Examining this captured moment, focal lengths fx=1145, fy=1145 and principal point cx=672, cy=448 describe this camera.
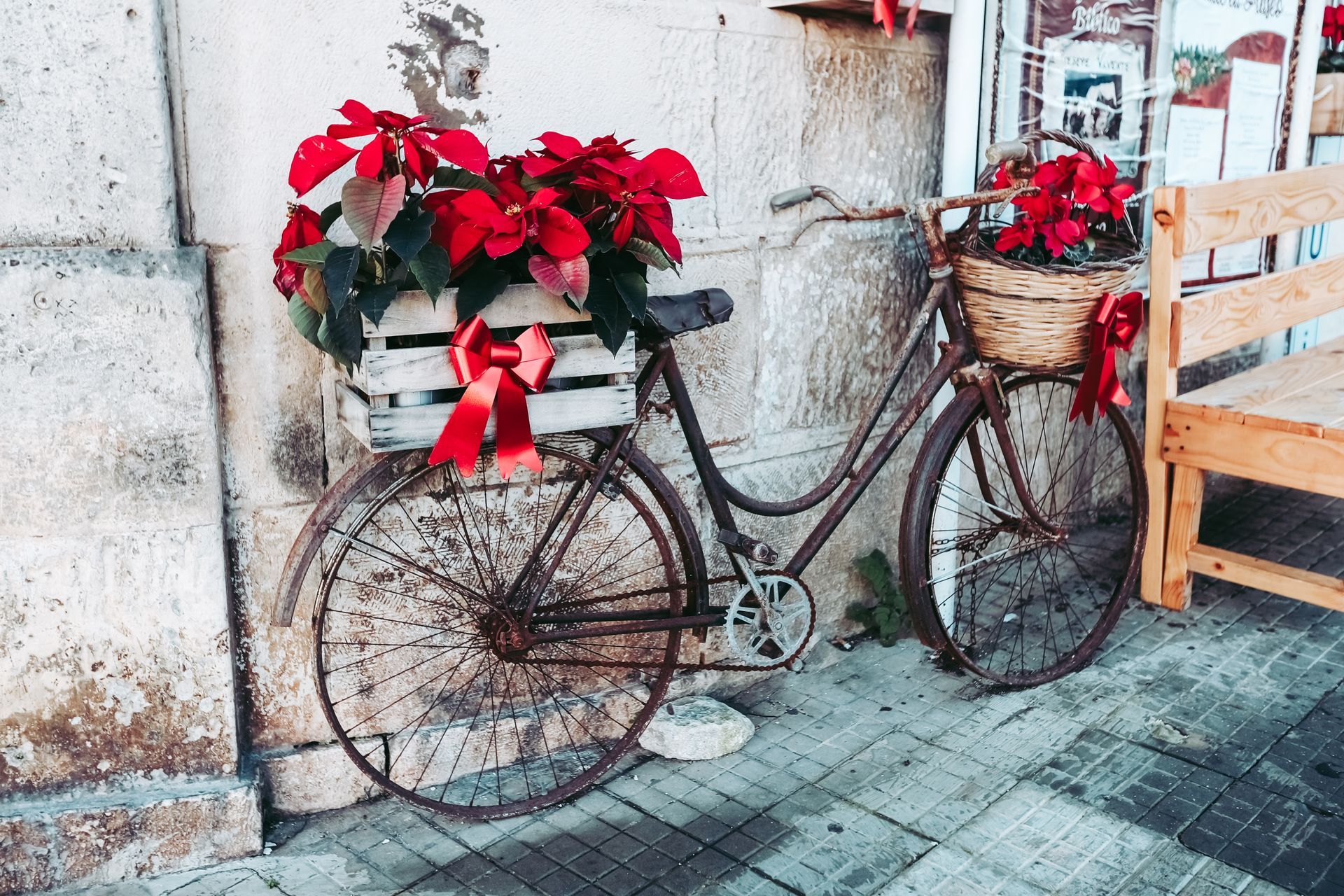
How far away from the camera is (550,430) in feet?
8.32

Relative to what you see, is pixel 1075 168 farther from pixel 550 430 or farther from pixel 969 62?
pixel 550 430

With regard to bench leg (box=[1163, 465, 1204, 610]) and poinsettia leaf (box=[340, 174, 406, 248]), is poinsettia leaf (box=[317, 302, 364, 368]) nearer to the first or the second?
poinsettia leaf (box=[340, 174, 406, 248])

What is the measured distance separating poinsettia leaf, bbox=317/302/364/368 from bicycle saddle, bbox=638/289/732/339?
26.9 inches

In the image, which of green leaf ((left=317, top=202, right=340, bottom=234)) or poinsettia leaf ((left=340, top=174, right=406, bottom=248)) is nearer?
poinsettia leaf ((left=340, top=174, right=406, bottom=248))

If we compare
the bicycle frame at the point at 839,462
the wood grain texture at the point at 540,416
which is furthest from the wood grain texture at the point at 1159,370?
the wood grain texture at the point at 540,416

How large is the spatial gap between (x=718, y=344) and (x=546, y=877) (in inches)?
60.3

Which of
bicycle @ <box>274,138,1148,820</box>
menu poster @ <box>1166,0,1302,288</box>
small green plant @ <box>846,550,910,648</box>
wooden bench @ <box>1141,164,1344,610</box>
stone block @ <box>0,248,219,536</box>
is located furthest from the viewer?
menu poster @ <box>1166,0,1302,288</box>

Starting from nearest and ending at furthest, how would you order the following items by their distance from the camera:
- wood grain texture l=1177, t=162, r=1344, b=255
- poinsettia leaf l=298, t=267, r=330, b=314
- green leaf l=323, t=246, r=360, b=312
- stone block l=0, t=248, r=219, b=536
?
green leaf l=323, t=246, r=360, b=312 < poinsettia leaf l=298, t=267, r=330, b=314 < stone block l=0, t=248, r=219, b=536 < wood grain texture l=1177, t=162, r=1344, b=255

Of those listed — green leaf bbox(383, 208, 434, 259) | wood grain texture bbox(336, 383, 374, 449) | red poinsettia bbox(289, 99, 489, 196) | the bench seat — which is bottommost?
the bench seat

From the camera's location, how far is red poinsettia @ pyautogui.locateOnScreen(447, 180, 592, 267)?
7.41 ft

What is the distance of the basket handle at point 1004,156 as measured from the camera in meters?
3.03

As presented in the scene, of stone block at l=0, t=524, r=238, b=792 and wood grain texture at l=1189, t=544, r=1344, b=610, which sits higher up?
stone block at l=0, t=524, r=238, b=792

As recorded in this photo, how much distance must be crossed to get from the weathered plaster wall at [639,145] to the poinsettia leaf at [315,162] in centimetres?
39

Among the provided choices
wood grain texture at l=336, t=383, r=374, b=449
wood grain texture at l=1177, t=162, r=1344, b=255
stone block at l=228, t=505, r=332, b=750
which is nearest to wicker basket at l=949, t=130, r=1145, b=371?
wood grain texture at l=1177, t=162, r=1344, b=255
